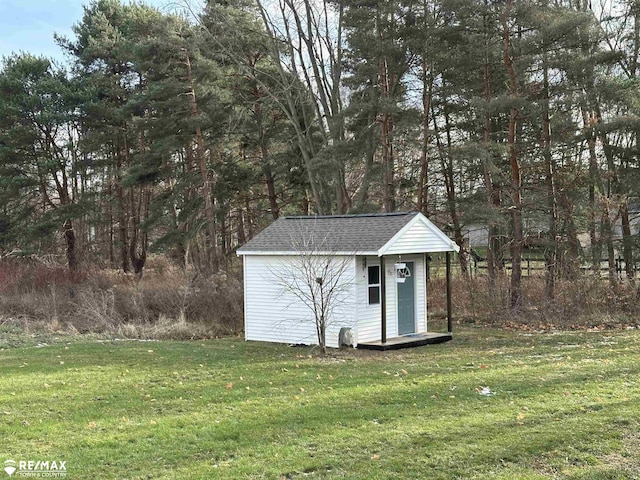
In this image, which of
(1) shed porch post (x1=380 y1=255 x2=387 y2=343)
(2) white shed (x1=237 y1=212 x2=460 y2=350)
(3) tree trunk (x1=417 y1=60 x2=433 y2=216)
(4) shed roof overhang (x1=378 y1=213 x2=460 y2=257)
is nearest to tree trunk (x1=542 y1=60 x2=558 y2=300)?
(3) tree trunk (x1=417 y1=60 x2=433 y2=216)

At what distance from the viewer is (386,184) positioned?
66.8 ft

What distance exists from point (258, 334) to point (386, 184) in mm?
7656

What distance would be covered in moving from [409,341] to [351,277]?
6.31 ft

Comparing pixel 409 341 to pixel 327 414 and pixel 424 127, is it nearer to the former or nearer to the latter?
pixel 327 414

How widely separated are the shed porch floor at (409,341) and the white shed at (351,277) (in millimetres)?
22

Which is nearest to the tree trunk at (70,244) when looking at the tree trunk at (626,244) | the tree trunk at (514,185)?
the tree trunk at (514,185)

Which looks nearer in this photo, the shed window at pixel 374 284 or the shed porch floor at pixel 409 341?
the shed porch floor at pixel 409 341

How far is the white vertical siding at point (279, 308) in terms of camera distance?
533 inches

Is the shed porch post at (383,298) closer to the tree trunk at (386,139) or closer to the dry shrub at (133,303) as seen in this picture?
the dry shrub at (133,303)

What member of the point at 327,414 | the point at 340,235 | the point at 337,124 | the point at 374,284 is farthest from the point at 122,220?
the point at 327,414

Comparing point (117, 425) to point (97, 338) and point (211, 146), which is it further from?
point (211, 146)

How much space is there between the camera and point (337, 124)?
2069 centimetres

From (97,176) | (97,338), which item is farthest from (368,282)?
(97,176)

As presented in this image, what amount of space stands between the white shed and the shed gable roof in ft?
0.07
